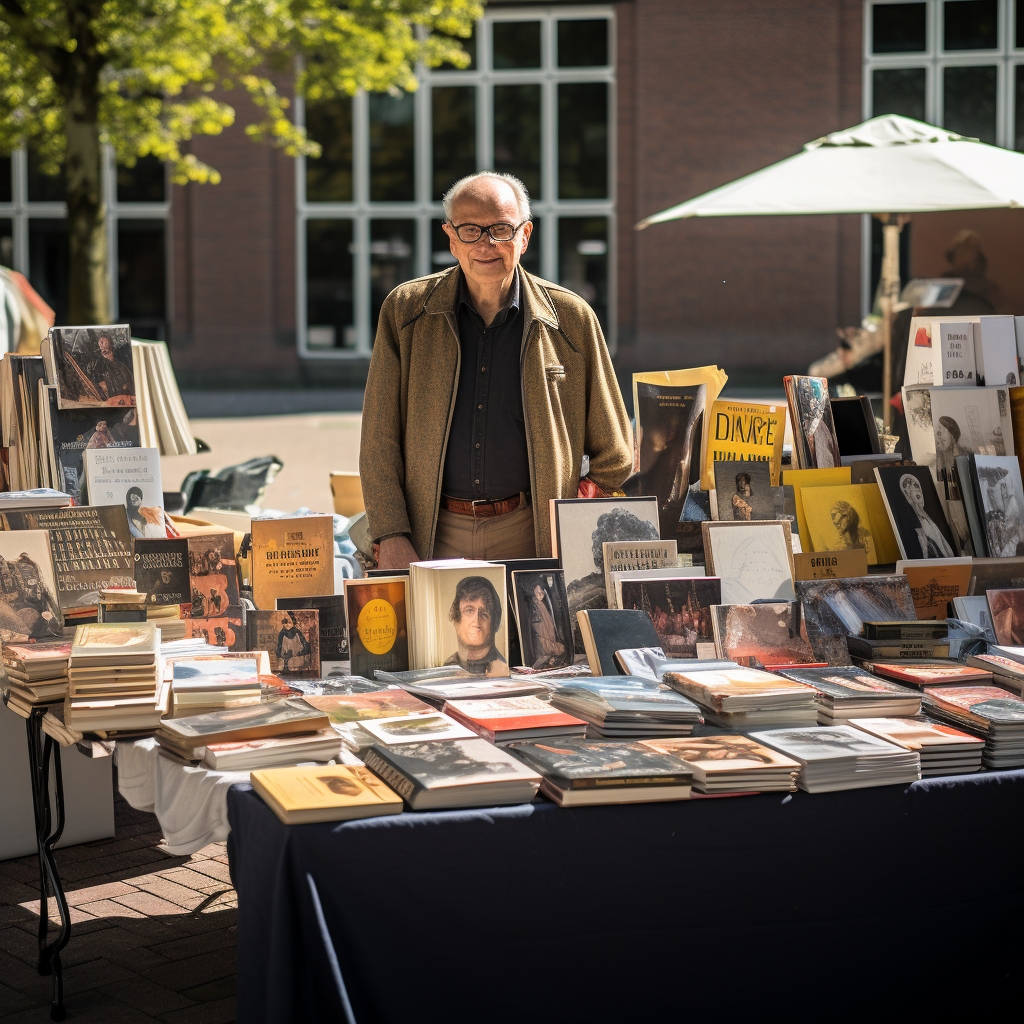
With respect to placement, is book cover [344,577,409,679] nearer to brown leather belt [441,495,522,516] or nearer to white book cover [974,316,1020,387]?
brown leather belt [441,495,522,516]

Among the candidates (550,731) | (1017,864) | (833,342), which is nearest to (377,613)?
(550,731)

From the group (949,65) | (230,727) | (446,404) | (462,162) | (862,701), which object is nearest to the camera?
(230,727)

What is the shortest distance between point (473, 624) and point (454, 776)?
0.78 m

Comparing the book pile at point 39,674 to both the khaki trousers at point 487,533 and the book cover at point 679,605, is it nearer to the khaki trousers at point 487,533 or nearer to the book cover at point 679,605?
the khaki trousers at point 487,533

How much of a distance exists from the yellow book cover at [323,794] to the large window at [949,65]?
16.9m

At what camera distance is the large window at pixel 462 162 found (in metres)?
18.5

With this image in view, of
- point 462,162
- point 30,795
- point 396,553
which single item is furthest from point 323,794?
point 462,162

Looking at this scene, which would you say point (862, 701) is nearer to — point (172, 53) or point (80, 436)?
point (80, 436)

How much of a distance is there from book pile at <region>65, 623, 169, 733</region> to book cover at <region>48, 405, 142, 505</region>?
3.17ft

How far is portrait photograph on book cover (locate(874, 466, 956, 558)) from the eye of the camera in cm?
338

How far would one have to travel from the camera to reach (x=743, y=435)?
3564mm

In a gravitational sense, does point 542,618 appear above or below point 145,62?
below

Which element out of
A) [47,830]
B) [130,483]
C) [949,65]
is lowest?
[47,830]

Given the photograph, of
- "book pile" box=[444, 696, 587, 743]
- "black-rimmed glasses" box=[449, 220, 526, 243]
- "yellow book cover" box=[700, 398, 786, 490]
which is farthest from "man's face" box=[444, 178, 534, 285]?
"book pile" box=[444, 696, 587, 743]
